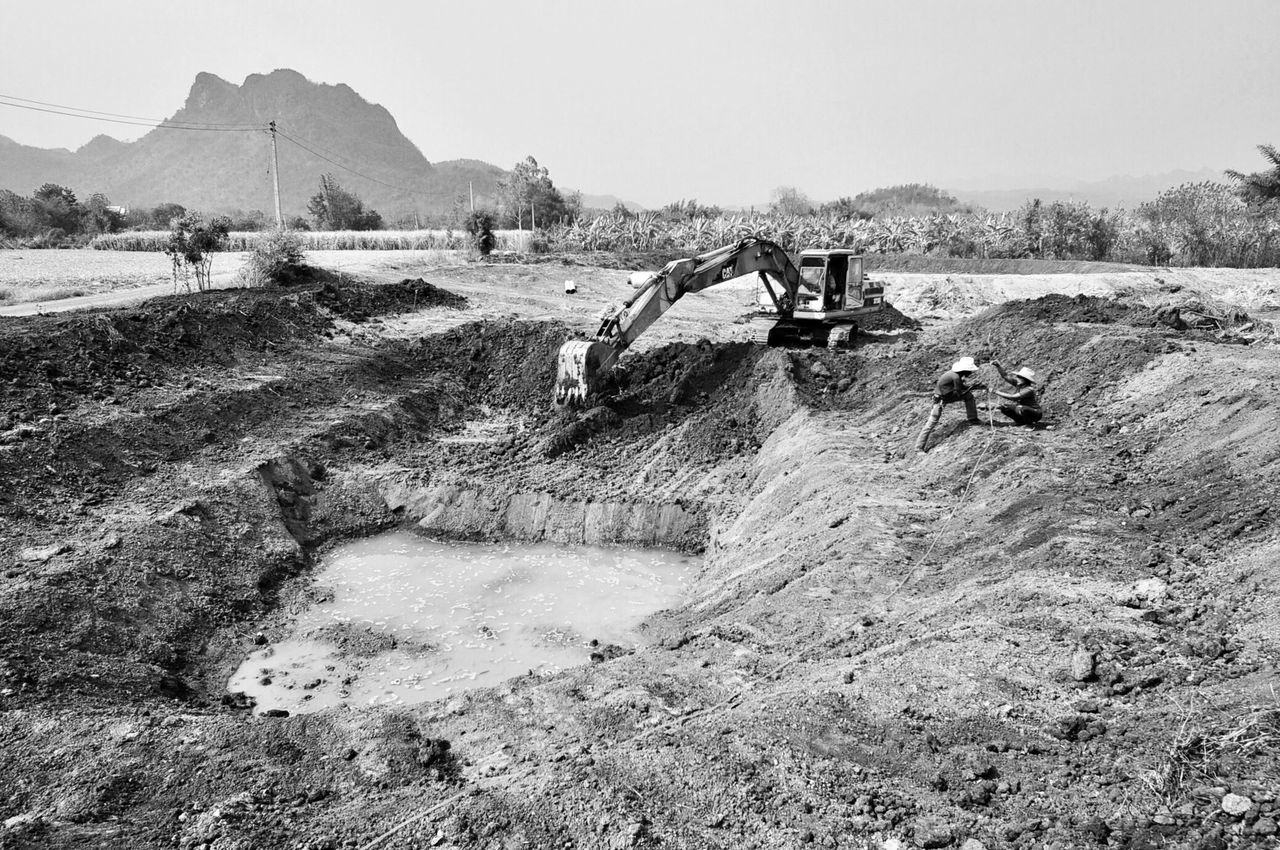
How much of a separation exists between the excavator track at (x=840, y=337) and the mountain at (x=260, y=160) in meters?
114

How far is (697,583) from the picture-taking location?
337 inches

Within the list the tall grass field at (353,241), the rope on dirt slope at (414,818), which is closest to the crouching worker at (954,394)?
the rope on dirt slope at (414,818)

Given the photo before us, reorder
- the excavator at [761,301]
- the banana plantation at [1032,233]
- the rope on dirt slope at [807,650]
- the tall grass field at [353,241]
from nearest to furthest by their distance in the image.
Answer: the rope on dirt slope at [807,650]
the excavator at [761,301]
the banana plantation at [1032,233]
the tall grass field at [353,241]

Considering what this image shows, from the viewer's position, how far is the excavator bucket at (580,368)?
11227 mm

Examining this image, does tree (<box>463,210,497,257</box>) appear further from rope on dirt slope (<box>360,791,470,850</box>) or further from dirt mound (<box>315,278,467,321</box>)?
rope on dirt slope (<box>360,791,470,850</box>)

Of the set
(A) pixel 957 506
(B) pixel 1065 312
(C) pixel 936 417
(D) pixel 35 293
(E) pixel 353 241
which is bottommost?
(A) pixel 957 506

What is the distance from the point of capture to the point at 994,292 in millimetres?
22938

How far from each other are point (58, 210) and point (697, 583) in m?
50.4

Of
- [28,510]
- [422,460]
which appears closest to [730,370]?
[422,460]

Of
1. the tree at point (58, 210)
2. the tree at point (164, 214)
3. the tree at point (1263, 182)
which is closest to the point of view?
the tree at point (1263, 182)

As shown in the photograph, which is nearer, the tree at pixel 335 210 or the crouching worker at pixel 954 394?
the crouching worker at pixel 954 394

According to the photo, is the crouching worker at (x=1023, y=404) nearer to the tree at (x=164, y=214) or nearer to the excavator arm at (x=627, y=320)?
the excavator arm at (x=627, y=320)

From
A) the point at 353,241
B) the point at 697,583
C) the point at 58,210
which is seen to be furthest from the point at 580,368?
the point at 58,210

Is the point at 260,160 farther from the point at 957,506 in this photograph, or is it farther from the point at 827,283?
the point at 957,506
